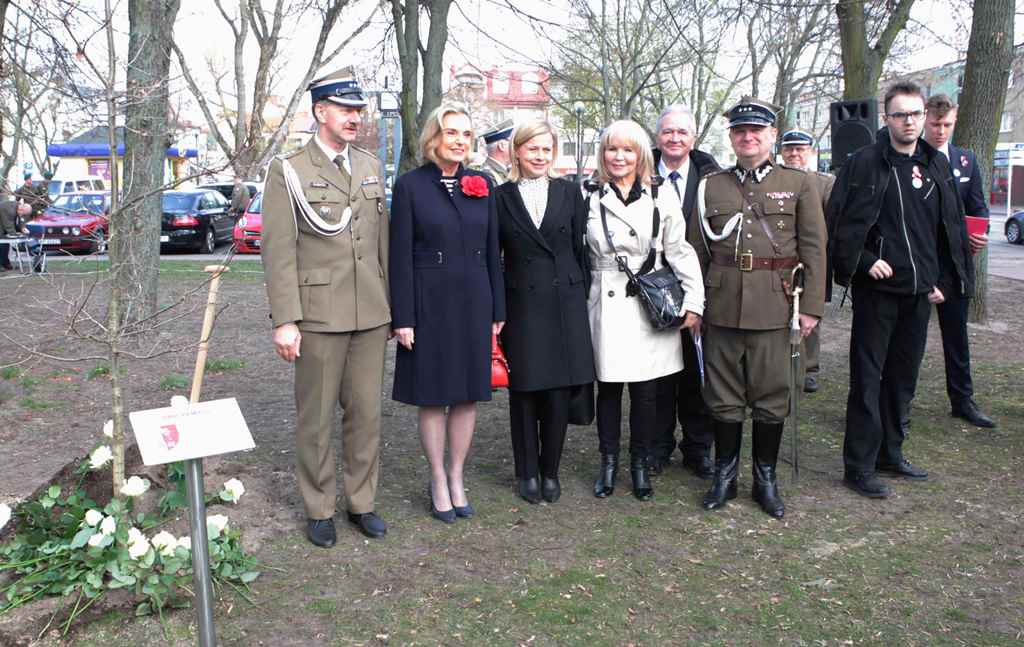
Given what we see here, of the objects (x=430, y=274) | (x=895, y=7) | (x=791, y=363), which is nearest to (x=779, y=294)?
(x=791, y=363)

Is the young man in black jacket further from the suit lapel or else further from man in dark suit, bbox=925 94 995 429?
the suit lapel

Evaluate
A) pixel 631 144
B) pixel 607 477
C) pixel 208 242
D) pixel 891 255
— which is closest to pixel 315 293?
pixel 631 144

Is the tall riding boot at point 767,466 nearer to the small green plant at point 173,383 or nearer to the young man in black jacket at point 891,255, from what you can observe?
the young man in black jacket at point 891,255

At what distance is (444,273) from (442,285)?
0.18 feet

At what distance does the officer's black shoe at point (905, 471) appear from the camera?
5.30 meters

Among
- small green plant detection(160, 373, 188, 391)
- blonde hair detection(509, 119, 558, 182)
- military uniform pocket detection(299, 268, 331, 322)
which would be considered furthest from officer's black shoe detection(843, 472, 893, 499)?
small green plant detection(160, 373, 188, 391)

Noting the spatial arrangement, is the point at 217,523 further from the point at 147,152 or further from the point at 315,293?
the point at 147,152

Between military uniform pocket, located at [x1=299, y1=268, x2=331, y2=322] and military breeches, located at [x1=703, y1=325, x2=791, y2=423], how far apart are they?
73.3 inches

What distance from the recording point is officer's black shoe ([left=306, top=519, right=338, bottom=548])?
4344 mm

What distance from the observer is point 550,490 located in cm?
496

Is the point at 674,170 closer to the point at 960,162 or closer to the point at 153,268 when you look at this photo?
the point at 960,162

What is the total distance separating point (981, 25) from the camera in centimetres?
983

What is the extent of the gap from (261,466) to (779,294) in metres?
2.89

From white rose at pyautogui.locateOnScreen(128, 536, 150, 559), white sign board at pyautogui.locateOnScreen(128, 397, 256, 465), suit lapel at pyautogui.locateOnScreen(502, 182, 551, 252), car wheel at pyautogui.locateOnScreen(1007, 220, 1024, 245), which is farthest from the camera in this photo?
car wheel at pyautogui.locateOnScreen(1007, 220, 1024, 245)
